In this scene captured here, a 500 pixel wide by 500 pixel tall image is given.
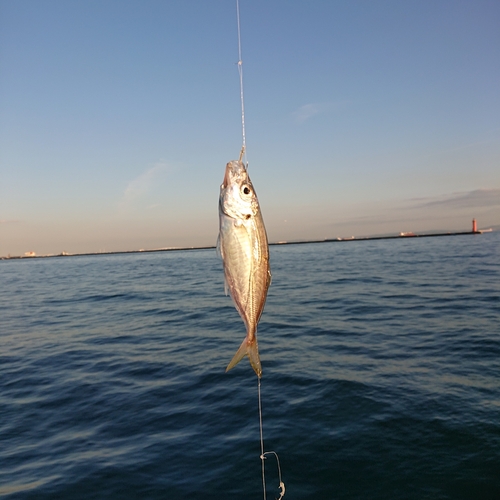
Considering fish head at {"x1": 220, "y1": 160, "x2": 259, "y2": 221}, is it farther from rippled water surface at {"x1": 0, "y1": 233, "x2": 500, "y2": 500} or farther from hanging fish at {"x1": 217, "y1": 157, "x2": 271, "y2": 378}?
rippled water surface at {"x1": 0, "y1": 233, "x2": 500, "y2": 500}

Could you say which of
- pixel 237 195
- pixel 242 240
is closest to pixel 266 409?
pixel 242 240

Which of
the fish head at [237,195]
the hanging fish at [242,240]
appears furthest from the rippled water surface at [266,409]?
the fish head at [237,195]

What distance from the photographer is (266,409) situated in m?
8.84

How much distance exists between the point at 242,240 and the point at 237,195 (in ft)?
1.28

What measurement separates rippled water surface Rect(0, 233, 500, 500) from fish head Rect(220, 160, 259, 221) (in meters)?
4.76

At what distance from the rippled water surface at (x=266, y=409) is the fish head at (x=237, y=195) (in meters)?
4.76

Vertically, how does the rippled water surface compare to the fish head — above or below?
below

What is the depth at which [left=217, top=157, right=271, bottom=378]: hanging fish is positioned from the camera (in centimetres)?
345

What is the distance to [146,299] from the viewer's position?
27.4m

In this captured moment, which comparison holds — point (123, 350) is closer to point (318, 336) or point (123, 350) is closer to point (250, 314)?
point (318, 336)

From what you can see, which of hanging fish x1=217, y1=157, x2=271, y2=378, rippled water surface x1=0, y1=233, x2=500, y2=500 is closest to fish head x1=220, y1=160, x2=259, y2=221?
hanging fish x1=217, y1=157, x2=271, y2=378

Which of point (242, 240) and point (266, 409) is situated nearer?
point (242, 240)

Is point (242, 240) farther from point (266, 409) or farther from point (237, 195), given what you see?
point (266, 409)

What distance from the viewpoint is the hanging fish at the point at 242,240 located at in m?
3.45
